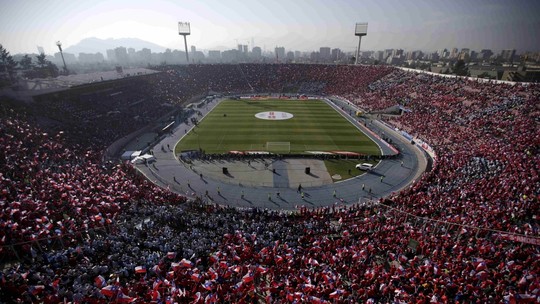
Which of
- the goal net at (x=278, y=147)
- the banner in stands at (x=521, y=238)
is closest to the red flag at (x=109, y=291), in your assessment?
the banner in stands at (x=521, y=238)

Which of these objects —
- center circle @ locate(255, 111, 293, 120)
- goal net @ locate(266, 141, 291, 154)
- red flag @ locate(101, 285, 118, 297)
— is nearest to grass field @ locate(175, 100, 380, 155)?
goal net @ locate(266, 141, 291, 154)

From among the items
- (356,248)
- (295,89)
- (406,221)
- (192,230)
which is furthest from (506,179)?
(295,89)

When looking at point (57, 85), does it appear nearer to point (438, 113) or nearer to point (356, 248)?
point (356, 248)

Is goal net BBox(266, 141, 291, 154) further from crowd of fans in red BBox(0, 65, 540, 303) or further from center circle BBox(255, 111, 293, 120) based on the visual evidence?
center circle BBox(255, 111, 293, 120)

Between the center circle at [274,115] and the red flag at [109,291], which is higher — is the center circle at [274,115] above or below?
below

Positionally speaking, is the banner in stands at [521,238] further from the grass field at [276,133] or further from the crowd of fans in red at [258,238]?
the grass field at [276,133]

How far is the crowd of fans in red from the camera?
11711mm

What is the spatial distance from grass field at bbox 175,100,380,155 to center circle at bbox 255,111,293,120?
1480 millimetres

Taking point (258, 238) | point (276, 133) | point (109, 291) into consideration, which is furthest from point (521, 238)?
point (276, 133)

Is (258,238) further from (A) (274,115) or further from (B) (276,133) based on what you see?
(A) (274,115)

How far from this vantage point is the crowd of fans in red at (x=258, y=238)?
11711 millimetres

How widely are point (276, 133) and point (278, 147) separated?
669 centimetres

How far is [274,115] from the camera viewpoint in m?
56.6

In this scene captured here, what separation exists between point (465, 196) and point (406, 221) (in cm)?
511
